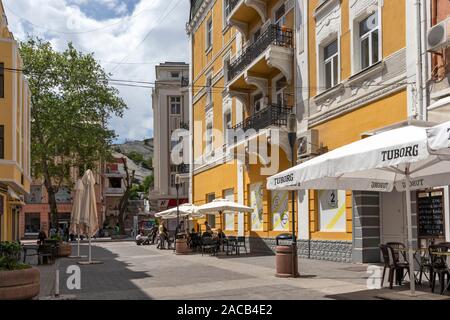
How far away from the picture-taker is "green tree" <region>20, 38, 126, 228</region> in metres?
44.3

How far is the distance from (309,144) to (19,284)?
12.3 meters

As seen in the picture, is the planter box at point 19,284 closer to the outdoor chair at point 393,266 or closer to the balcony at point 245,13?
the outdoor chair at point 393,266

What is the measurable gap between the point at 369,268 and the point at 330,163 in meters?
6.16

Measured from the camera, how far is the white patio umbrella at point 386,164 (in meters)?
7.66

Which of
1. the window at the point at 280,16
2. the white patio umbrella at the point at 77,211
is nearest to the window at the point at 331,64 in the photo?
the window at the point at 280,16

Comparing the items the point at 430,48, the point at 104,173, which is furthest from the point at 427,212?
the point at 104,173

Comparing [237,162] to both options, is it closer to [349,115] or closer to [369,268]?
[349,115]

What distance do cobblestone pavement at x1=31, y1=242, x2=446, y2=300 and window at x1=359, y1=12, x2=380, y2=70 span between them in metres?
6.12

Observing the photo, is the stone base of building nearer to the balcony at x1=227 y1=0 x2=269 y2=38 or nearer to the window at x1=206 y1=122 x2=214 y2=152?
the balcony at x1=227 y1=0 x2=269 y2=38

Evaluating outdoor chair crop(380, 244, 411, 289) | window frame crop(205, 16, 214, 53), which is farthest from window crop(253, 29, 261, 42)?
outdoor chair crop(380, 244, 411, 289)

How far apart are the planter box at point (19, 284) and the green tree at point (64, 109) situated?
37003mm

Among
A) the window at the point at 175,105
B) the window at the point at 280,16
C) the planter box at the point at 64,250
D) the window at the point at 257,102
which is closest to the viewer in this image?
the planter box at the point at 64,250

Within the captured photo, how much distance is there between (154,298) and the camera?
32.9 feet

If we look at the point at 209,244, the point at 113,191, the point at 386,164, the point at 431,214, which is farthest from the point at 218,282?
the point at 113,191
